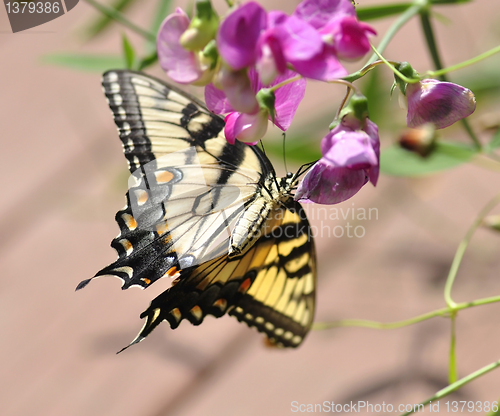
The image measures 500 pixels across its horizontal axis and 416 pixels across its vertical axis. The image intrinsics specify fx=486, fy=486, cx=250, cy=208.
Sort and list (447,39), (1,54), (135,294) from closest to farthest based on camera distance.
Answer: (135,294) → (447,39) → (1,54)

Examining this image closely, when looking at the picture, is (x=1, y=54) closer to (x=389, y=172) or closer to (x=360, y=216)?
(x=360, y=216)

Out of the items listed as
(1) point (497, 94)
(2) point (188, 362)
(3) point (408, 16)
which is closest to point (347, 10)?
(3) point (408, 16)

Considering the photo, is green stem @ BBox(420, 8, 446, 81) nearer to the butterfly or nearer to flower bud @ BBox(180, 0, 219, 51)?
the butterfly

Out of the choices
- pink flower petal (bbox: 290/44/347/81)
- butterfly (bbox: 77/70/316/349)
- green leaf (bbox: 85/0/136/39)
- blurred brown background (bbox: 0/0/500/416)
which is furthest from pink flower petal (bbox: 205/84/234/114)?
green leaf (bbox: 85/0/136/39)

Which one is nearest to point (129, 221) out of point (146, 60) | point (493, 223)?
point (146, 60)

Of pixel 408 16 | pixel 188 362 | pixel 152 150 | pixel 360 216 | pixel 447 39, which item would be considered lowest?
pixel 188 362

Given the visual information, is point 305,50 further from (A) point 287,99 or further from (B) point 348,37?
(A) point 287,99
